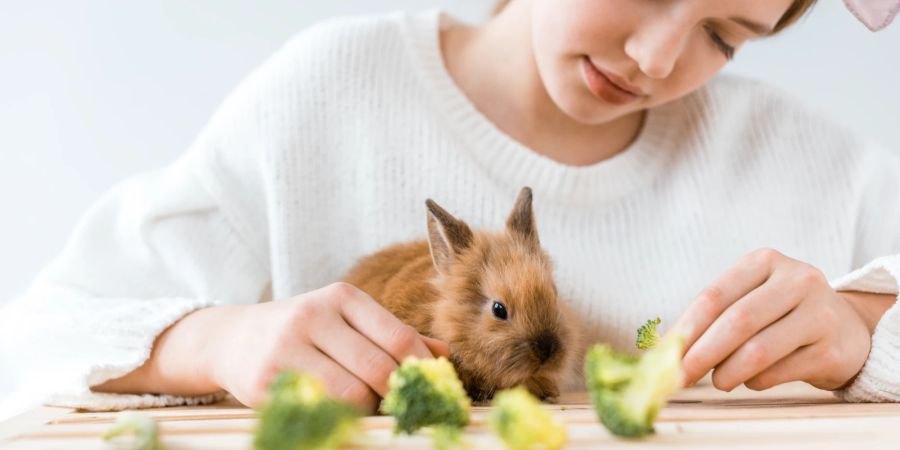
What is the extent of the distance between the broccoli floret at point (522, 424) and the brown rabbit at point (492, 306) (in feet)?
0.95

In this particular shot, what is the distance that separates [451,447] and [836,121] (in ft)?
4.01

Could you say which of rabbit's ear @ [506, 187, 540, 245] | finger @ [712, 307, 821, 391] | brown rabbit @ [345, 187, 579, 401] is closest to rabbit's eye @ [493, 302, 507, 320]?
brown rabbit @ [345, 187, 579, 401]

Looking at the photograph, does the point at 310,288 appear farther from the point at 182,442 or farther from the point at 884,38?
the point at 884,38

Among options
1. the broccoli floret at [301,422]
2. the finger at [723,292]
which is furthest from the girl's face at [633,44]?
the broccoli floret at [301,422]

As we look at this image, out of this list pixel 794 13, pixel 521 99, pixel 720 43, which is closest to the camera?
pixel 720 43

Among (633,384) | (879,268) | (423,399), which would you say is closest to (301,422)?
(423,399)

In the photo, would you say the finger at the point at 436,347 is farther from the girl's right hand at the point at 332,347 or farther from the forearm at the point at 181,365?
the forearm at the point at 181,365

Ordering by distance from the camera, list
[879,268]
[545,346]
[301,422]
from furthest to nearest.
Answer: [879,268] → [545,346] → [301,422]

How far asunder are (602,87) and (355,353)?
574 millimetres

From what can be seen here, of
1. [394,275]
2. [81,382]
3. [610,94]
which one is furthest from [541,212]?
[81,382]

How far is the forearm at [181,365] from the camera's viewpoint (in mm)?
923

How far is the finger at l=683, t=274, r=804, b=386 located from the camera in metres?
0.81

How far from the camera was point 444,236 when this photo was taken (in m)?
0.92

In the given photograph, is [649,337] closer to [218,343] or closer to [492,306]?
[492,306]
